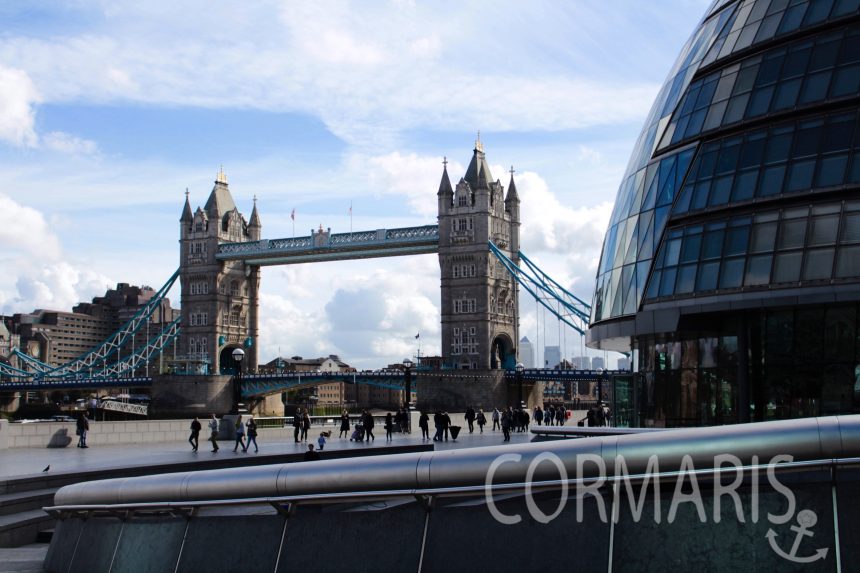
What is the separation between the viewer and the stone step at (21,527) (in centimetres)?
1365

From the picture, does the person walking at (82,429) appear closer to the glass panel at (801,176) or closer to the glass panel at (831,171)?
the glass panel at (801,176)

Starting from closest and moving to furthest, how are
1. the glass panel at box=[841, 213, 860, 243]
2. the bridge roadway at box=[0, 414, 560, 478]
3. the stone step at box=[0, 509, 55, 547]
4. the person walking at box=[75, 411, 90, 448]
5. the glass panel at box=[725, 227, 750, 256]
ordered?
the stone step at box=[0, 509, 55, 547], the glass panel at box=[841, 213, 860, 243], the glass panel at box=[725, 227, 750, 256], the bridge roadway at box=[0, 414, 560, 478], the person walking at box=[75, 411, 90, 448]

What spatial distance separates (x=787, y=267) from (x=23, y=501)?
517 inches

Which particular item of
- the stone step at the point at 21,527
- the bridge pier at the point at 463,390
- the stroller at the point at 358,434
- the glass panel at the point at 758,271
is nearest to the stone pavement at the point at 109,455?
the stroller at the point at 358,434

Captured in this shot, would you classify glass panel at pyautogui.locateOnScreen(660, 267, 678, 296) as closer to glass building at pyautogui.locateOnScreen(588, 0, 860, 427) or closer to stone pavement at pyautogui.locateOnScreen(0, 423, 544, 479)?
glass building at pyautogui.locateOnScreen(588, 0, 860, 427)

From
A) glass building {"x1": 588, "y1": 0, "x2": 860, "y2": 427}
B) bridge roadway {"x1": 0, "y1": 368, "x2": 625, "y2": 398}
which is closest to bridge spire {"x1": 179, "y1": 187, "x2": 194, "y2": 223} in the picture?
bridge roadway {"x1": 0, "y1": 368, "x2": 625, "y2": 398}

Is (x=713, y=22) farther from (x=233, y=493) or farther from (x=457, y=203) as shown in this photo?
(x=457, y=203)

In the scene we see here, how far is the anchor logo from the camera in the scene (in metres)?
5.30

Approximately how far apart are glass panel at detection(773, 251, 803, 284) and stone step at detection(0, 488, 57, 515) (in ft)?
41.6

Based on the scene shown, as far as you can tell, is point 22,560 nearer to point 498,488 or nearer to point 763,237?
point 498,488

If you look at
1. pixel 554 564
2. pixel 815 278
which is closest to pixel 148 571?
pixel 554 564

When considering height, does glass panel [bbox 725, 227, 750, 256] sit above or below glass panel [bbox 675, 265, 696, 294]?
above

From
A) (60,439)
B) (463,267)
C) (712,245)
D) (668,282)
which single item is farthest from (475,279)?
(712,245)

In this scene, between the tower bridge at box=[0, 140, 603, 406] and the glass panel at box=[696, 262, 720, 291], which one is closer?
the glass panel at box=[696, 262, 720, 291]
